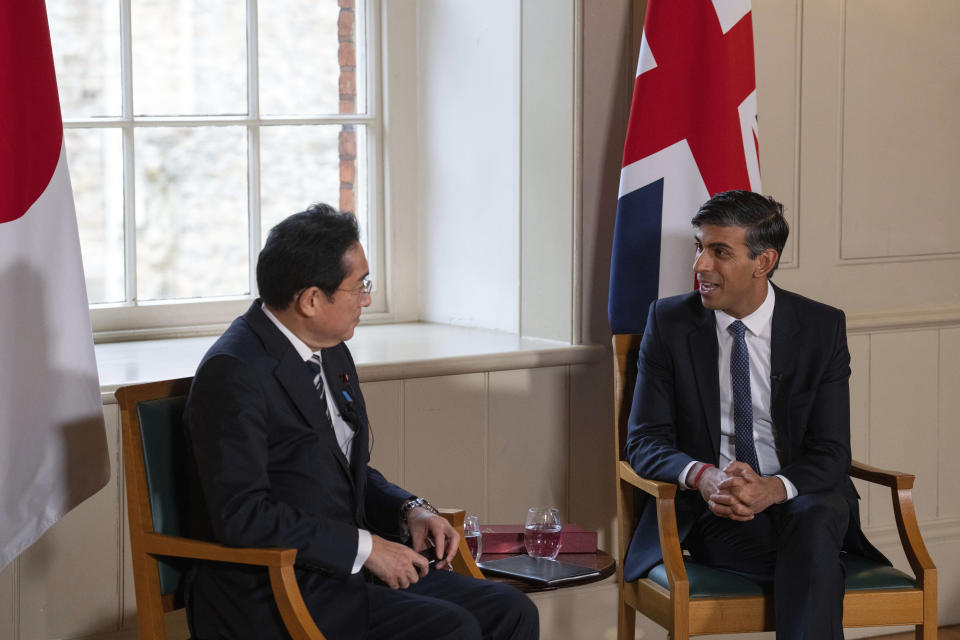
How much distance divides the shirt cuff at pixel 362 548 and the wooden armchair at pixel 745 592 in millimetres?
741

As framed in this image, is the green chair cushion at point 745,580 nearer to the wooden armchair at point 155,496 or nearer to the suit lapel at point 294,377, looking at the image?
the suit lapel at point 294,377

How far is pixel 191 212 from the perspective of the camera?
3.62 metres

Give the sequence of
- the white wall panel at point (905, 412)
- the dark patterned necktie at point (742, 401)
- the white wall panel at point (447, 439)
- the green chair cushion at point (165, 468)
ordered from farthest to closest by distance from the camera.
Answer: the white wall panel at point (905, 412) → the white wall panel at point (447, 439) → the dark patterned necktie at point (742, 401) → the green chair cushion at point (165, 468)

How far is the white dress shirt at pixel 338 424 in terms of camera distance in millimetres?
2172

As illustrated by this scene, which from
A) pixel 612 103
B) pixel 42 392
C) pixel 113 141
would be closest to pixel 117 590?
pixel 42 392

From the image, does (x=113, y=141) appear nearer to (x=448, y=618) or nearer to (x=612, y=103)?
(x=612, y=103)

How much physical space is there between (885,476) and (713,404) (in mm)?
415

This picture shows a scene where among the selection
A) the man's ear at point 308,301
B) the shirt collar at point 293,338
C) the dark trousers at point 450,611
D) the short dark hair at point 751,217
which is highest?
the short dark hair at point 751,217

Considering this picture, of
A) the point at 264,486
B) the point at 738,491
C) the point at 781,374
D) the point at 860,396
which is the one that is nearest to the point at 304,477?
the point at 264,486

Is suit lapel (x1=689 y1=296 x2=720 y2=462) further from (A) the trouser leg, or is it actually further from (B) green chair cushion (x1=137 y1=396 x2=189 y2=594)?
(B) green chair cushion (x1=137 y1=396 x2=189 y2=594)

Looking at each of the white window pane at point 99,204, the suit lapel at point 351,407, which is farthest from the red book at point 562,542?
the white window pane at point 99,204

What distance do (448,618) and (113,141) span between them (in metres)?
1.91

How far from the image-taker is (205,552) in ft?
6.95

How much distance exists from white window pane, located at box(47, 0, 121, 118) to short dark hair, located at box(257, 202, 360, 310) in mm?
1464
